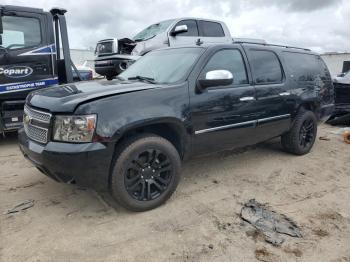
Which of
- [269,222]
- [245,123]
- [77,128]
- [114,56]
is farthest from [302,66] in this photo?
[114,56]

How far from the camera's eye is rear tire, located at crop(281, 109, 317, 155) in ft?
17.8

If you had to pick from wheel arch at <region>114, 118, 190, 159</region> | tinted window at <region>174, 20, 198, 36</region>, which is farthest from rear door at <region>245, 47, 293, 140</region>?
tinted window at <region>174, 20, 198, 36</region>

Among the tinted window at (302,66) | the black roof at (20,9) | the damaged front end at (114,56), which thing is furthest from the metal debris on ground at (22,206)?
the damaged front end at (114,56)

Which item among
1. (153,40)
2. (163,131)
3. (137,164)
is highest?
(153,40)

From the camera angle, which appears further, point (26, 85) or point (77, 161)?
point (26, 85)

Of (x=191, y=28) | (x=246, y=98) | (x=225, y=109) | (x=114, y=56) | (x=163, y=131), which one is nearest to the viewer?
(x=163, y=131)

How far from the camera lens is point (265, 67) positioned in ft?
16.1

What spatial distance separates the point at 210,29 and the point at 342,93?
419 centimetres

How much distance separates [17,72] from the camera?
5891mm

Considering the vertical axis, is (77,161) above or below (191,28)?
below

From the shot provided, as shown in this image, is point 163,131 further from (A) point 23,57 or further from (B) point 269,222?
(A) point 23,57

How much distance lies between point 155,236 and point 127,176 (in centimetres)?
69

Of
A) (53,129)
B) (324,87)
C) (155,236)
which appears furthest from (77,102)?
(324,87)

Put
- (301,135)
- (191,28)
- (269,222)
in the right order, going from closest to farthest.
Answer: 1. (269,222)
2. (301,135)
3. (191,28)
